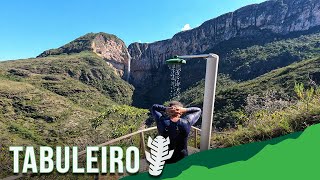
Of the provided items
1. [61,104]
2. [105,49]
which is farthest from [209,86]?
[105,49]

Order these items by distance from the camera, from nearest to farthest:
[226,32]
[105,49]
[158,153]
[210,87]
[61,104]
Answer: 1. [158,153]
2. [210,87]
3. [61,104]
4. [226,32]
5. [105,49]

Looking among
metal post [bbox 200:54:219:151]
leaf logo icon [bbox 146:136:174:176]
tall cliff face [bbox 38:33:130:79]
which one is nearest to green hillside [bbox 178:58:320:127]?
metal post [bbox 200:54:219:151]

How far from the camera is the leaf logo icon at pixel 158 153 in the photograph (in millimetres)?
5004

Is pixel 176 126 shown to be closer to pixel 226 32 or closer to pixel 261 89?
pixel 261 89

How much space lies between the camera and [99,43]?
170 m

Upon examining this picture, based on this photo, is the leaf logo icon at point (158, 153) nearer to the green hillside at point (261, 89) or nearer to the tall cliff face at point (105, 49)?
the green hillside at point (261, 89)

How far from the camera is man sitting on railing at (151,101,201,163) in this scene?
516 centimetres

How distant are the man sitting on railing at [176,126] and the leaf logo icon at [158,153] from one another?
6.8 inches

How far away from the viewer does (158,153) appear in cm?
506

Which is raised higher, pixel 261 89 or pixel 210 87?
pixel 210 87

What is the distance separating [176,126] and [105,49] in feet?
554

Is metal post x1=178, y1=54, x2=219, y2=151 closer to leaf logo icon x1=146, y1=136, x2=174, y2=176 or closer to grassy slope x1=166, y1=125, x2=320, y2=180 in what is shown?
grassy slope x1=166, y1=125, x2=320, y2=180

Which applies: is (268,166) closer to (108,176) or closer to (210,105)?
(210,105)

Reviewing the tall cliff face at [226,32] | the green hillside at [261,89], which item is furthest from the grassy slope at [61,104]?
the tall cliff face at [226,32]
